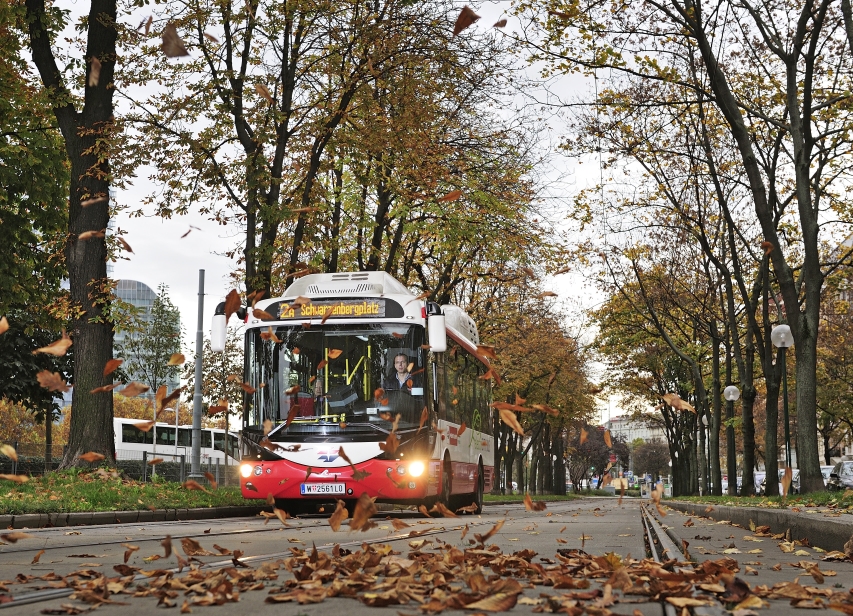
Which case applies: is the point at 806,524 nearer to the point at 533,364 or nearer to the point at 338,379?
the point at 338,379

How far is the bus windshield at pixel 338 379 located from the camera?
594 inches

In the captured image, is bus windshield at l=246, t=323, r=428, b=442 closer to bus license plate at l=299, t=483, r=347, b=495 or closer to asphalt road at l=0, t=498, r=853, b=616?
bus license plate at l=299, t=483, r=347, b=495

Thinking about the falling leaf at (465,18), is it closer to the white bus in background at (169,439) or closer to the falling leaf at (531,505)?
the falling leaf at (531,505)

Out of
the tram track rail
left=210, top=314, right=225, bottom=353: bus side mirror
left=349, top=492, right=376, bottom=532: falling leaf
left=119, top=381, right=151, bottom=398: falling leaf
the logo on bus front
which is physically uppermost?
left=210, top=314, right=225, bottom=353: bus side mirror

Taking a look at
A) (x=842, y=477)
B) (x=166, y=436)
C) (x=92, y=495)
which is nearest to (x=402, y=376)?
(x=92, y=495)

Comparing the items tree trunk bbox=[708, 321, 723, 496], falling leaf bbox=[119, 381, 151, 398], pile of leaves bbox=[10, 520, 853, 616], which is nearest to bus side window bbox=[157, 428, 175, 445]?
tree trunk bbox=[708, 321, 723, 496]

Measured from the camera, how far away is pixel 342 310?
1564 centimetres

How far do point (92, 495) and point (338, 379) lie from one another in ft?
13.1

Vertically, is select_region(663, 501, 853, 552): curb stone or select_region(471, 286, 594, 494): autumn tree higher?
select_region(471, 286, 594, 494): autumn tree

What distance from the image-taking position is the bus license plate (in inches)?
592

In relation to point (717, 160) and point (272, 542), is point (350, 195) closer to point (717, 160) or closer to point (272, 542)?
point (717, 160)

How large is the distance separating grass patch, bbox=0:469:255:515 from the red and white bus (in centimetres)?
193

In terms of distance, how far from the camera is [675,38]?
19.0 meters

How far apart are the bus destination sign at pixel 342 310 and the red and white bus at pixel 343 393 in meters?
0.02
